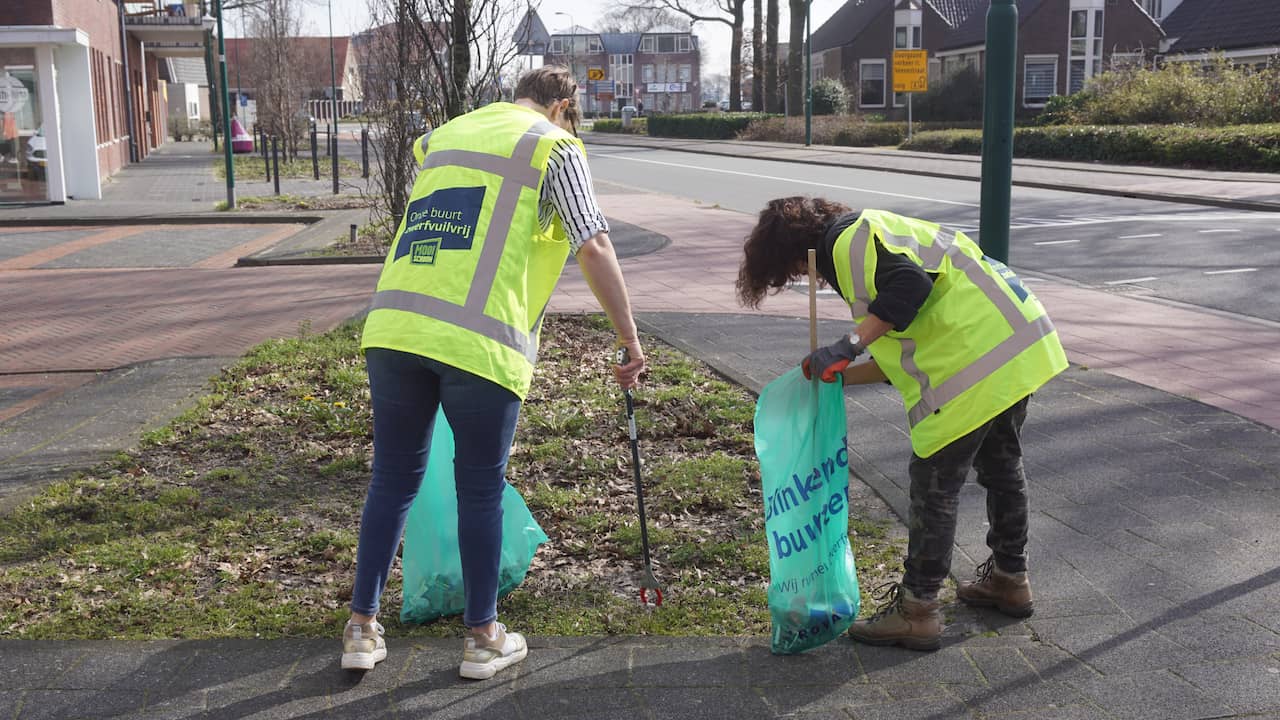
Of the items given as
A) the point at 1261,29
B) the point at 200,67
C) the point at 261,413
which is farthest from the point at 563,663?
the point at 200,67

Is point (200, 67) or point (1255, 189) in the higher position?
point (200, 67)

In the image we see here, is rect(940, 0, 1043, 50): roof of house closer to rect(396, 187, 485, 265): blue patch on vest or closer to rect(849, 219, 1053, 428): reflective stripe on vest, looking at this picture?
rect(849, 219, 1053, 428): reflective stripe on vest

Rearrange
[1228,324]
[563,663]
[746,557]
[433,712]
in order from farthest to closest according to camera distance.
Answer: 1. [1228,324]
2. [746,557]
3. [563,663]
4. [433,712]

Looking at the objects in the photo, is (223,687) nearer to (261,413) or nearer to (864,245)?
(864,245)

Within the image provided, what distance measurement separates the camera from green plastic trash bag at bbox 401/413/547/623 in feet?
11.5

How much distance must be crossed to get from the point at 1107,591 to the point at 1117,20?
5234cm

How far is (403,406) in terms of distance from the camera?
308cm

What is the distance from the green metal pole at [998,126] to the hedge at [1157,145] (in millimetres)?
20832

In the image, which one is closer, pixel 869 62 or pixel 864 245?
pixel 864 245

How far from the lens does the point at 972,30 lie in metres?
52.7

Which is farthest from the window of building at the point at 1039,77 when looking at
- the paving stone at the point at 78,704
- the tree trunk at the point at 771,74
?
the paving stone at the point at 78,704

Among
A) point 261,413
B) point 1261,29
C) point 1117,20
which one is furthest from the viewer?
point 1117,20

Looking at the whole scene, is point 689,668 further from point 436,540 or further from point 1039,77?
point 1039,77

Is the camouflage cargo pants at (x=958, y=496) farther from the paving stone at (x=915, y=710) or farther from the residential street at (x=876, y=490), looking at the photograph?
the paving stone at (x=915, y=710)
